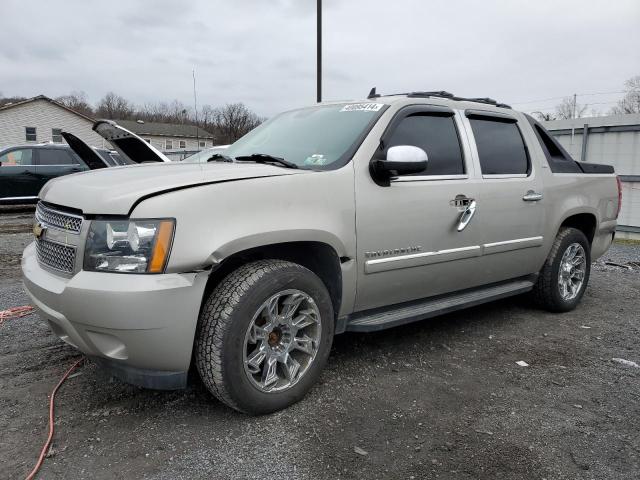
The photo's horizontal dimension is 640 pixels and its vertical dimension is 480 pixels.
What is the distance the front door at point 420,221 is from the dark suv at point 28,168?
10595 millimetres

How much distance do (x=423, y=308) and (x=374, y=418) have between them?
100 cm

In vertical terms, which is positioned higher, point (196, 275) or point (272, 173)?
point (272, 173)

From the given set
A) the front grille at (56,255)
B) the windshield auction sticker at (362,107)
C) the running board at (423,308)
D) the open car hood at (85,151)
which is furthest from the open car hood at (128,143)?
the running board at (423,308)

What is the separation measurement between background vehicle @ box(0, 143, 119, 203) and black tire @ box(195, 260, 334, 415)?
36.0ft

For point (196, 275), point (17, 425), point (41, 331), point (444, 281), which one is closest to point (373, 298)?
point (444, 281)

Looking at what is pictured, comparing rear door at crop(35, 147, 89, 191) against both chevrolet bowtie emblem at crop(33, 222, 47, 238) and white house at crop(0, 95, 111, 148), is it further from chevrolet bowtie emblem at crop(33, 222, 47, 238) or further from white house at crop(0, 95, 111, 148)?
white house at crop(0, 95, 111, 148)

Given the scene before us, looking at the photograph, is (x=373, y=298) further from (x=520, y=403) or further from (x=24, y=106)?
(x=24, y=106)

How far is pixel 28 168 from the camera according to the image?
12.6 m

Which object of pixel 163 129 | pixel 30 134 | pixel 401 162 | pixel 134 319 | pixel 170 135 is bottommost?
pixel 134 319

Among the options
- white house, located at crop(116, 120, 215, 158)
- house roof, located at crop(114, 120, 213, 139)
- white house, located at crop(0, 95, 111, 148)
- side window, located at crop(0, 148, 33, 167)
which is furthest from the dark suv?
white house, located at crop(116, 120, 215, 158)

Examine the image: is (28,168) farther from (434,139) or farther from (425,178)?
(425,178)

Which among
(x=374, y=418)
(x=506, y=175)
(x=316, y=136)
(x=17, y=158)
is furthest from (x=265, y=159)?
(x=17, y=158)

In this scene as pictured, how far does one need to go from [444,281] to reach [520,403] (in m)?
0.96

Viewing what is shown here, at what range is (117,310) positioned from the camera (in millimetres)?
2213
